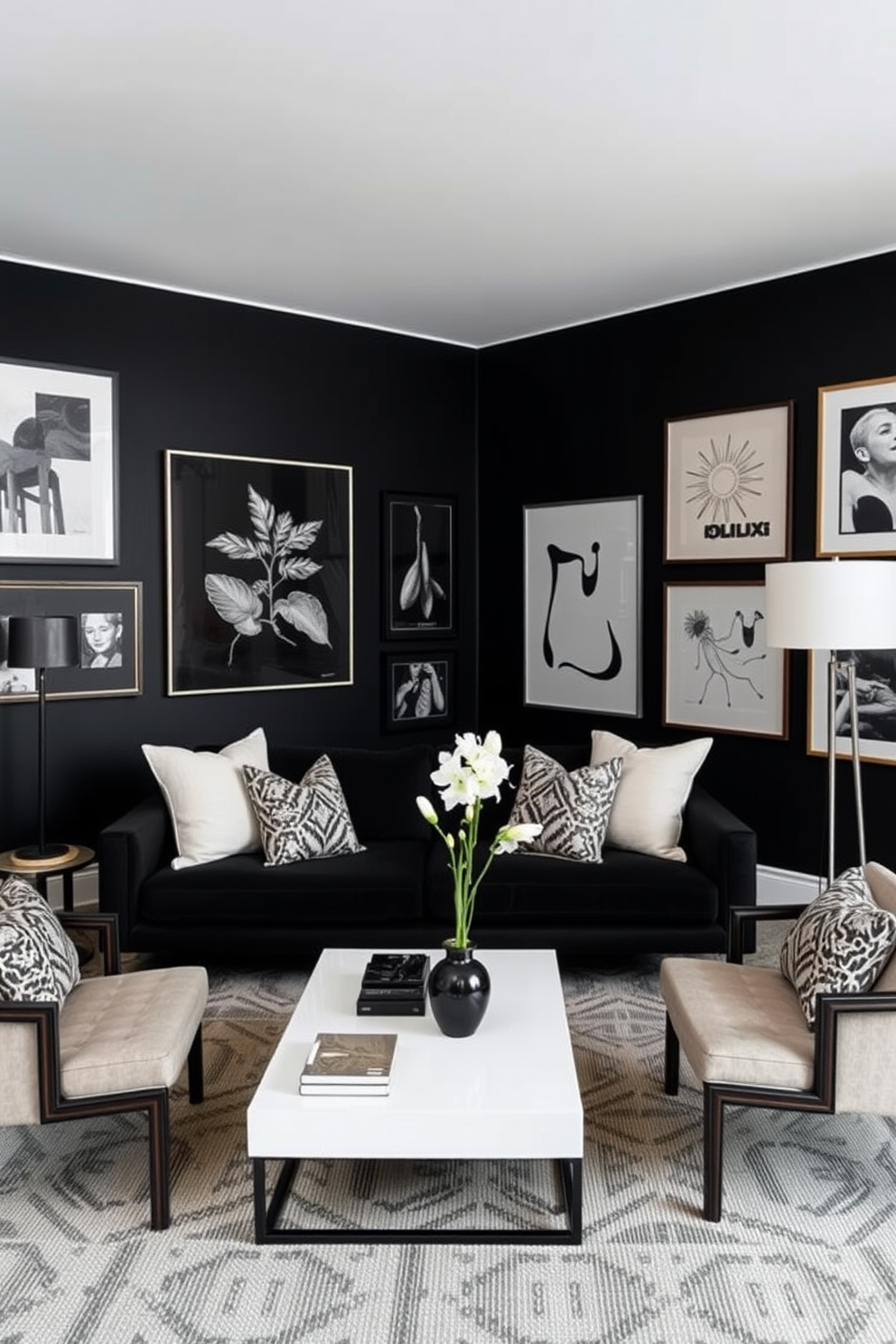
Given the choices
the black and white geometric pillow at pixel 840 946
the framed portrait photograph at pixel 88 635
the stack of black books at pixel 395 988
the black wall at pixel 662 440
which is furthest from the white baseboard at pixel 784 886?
the framed portrait photograph at pixel 88 635

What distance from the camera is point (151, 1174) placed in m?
2.83

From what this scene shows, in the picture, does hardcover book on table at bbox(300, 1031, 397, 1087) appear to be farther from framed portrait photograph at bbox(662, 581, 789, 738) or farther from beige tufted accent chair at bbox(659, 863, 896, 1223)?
framed portrait photograph at bbox(662, 581, 789, 738)

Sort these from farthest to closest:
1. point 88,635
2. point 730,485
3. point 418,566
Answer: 1. point 418,566
2. point 730,485
3. point 88,635

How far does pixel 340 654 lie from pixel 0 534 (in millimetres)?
2000

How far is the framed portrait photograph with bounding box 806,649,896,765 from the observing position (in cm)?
515

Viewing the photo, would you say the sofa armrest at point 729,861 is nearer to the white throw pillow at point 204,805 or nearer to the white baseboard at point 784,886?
the white baseboard at point 784,886

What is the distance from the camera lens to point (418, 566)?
6816 millimetres

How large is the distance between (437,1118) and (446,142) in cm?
306

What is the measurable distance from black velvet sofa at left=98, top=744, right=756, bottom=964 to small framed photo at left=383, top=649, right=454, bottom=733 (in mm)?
2325

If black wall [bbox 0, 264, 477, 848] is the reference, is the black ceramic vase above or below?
below

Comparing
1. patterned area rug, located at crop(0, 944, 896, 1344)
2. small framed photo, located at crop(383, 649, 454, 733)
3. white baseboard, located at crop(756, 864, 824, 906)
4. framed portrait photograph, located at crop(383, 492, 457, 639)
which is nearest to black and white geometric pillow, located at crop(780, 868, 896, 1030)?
patterned area rug, located at crop(0, 944, 896, 1344)

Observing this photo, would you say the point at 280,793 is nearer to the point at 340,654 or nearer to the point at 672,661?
the point at 340,654

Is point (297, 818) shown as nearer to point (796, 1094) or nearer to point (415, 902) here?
point (415, 902)

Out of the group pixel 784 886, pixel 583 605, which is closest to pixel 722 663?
pixel 583 605
